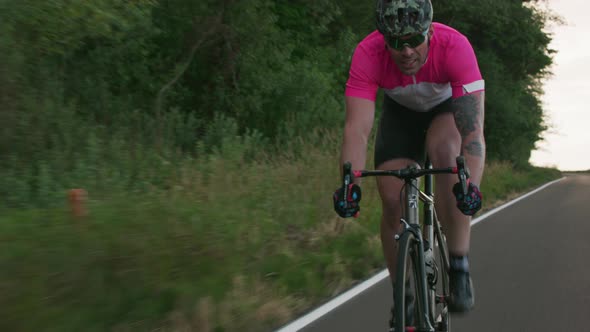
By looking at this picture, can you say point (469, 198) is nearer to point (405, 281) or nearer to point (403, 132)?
point (405, 281)

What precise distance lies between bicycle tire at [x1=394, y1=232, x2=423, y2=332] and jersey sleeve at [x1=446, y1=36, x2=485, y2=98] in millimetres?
877

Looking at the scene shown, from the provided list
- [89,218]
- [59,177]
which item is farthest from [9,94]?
[89,218]

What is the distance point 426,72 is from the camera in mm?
3982

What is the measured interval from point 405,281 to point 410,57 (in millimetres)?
1208

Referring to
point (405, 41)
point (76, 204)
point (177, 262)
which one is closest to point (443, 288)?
point (405, 41)

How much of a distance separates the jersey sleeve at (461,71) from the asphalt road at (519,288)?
211cm

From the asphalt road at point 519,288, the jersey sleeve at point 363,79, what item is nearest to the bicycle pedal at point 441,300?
the asphalt road at point 519,288

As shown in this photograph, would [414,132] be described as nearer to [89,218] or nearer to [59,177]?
[89,218]

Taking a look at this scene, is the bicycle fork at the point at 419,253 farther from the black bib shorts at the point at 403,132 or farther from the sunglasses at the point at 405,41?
the sunglasses at the point at 405,41

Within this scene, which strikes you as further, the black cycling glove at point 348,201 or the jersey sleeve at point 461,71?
the jersey sleeve at point 461,71

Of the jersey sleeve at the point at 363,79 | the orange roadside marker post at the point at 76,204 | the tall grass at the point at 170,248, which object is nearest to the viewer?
the jersey sleeve at the point at 363,79

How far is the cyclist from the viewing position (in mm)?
3594

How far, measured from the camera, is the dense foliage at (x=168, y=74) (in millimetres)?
9516

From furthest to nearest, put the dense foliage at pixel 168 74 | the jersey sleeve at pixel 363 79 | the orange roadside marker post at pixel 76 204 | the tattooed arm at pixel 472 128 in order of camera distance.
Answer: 1. the dense foliage at pixel 168 74
2. the orange roadside marker post at pixel 76 204
3. the jersey sleeve at pixel 363 79
4. the tattooed arm at pixel 472 128
